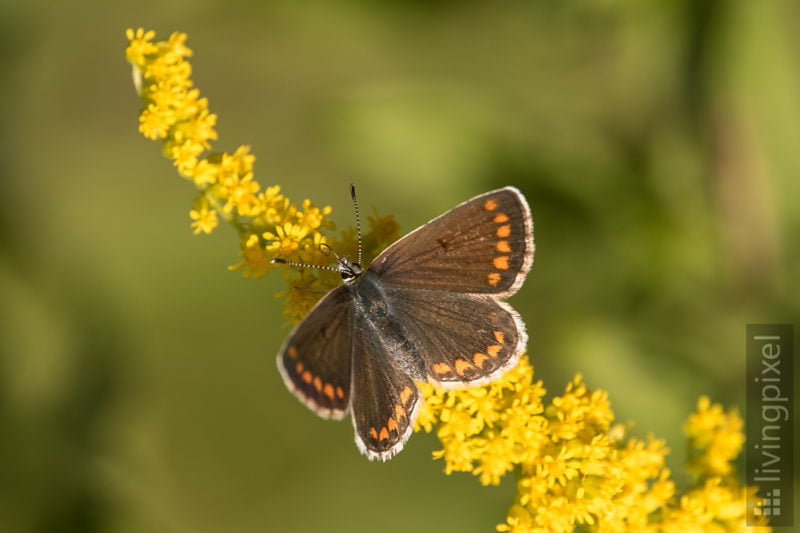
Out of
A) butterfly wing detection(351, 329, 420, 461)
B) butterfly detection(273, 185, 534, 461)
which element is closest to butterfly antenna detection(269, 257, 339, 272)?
butterfly detection(273, 185, 534, 461)

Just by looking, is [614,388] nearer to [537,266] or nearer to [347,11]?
[537,266]

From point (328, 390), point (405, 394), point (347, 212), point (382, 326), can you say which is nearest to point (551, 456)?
point (405, 394)

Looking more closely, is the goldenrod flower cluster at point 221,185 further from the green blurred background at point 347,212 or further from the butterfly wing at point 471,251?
the green blurred background at point 347,212

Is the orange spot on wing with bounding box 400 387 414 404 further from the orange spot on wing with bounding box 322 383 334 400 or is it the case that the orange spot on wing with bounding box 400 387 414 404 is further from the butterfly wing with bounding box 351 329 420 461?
the orange spot on wing with bounding box 322 383 334 400

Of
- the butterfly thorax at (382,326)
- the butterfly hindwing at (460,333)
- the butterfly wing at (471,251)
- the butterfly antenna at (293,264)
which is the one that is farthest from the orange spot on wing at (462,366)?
the butterfly antenna at (293,264)

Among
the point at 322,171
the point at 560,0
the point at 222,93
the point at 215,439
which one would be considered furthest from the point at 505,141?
the point at 215,439

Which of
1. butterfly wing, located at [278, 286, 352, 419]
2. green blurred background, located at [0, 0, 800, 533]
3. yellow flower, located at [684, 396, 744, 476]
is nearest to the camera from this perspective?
butterfly wing, located at [278, 286, 352, 419]
